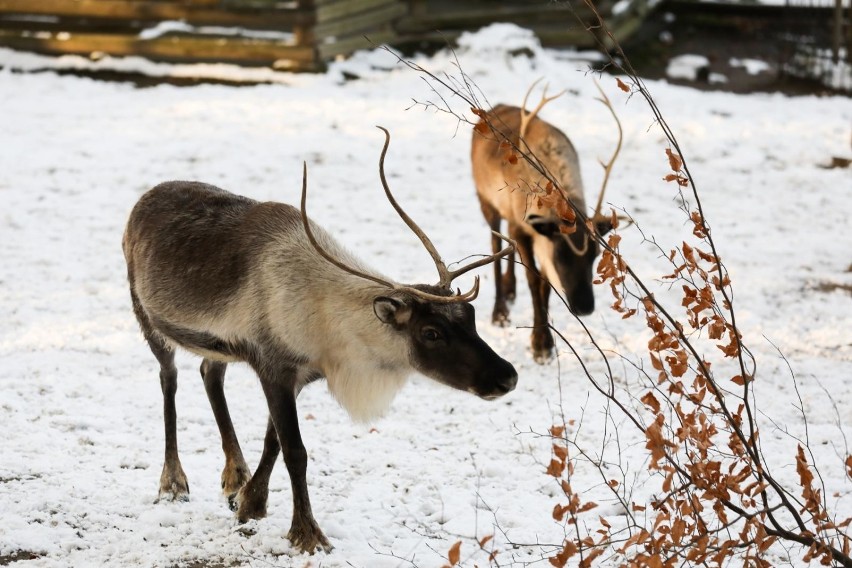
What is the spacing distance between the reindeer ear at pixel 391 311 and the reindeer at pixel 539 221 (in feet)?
4.77

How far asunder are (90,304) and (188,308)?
8.29ft

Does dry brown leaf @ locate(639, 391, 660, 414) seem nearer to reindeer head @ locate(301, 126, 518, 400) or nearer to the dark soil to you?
reindeer head @ locate(301, 126, 518, 400)

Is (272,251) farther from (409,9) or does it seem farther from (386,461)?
(409,9)

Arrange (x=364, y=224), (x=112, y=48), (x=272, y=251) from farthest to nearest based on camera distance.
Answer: (x=112, y=48) → (x=364, y=224) → (x=272, y=251)

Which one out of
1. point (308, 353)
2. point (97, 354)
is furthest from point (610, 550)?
point (97, 354)

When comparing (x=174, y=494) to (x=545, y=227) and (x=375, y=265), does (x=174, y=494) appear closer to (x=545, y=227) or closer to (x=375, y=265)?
(x=545, y=227)

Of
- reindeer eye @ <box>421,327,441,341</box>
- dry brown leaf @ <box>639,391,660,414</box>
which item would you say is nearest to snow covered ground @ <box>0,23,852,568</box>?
reindeer eye @ <box>421,327,441,341</box>

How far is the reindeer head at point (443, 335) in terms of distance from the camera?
3.76 metres

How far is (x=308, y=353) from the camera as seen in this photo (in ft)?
12.9

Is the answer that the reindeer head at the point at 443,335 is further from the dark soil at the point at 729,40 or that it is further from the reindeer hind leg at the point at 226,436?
the dark soil at the point at 729,40

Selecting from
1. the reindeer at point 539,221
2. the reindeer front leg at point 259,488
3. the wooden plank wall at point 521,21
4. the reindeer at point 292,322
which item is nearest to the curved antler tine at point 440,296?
the reindeer at point 292,322

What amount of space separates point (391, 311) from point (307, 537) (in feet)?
2.86

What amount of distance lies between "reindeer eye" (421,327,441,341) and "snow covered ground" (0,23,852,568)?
0.29 meters

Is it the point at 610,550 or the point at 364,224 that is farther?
the point at 364,224
